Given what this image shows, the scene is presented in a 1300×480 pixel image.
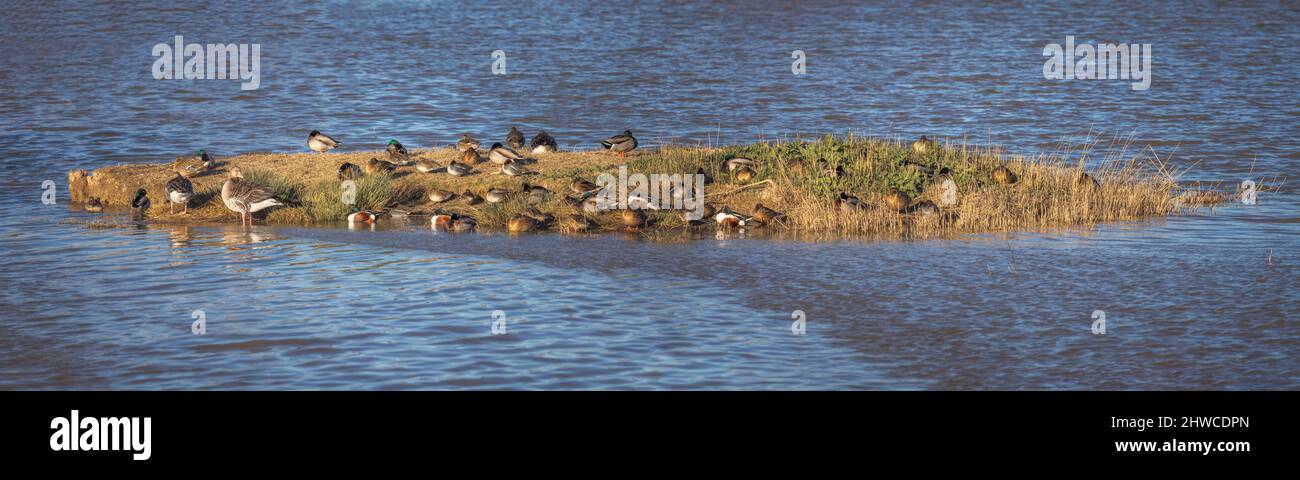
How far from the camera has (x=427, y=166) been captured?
19188 mm

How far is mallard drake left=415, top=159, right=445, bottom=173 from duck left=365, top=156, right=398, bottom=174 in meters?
0.34

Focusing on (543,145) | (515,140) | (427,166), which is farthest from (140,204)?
(543,145)

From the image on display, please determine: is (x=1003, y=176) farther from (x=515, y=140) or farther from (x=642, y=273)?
(x=515, y=140)

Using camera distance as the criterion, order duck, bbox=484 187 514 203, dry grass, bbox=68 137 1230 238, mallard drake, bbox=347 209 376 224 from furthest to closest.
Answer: duck, bbox=484 187 514 203 → mallard drake, bbox=347 209 376 224 → dry grass, bbox=68 137 1230 238

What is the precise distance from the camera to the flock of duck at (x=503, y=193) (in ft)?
54.5

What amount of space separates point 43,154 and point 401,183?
9.86 metres

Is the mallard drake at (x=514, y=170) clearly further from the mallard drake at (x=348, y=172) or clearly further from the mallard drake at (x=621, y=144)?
the mallard drake at (x=348, y=172)

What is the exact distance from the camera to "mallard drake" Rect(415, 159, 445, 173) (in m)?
19.2

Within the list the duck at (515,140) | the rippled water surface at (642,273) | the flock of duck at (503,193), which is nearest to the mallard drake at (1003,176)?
the flock of duck at (503,193)

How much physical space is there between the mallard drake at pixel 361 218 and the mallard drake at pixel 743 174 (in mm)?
4457

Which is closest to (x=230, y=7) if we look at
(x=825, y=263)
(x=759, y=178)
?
(x=759, y=178)

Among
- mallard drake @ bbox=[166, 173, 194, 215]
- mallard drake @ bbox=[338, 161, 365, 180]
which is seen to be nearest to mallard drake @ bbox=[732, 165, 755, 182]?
mallard drake @ bbox=[338, 161, 365, 180]

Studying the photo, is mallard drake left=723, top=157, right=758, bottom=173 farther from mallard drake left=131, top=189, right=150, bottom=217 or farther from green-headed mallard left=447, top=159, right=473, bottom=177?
mallard drake left=131, top=189, right=150, bottom=217

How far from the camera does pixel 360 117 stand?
2903 centimetres
